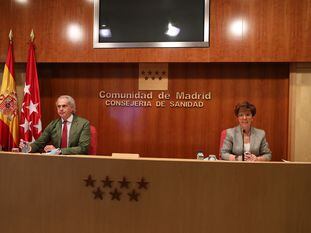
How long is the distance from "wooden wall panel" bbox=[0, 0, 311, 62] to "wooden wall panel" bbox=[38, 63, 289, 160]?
293mm

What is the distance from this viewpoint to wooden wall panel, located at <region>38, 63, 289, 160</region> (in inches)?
158

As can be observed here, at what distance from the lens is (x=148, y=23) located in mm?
3941

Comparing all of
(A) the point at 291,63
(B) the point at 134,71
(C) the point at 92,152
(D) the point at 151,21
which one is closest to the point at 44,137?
(C) the point at 92,152

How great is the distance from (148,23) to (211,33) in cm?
78

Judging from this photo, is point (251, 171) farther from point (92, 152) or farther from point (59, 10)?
point (59, 10)

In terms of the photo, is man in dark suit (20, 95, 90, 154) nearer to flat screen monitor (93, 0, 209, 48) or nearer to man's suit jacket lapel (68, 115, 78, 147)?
man's suit jacket lapel (68, 115, 78, 147)

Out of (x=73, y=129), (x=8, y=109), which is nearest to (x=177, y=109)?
(x=73, y=129)

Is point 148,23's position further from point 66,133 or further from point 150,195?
point 150,195

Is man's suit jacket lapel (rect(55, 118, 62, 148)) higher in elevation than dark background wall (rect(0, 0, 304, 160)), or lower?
lower

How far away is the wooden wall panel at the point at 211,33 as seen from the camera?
366cm

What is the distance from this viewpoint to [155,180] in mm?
1601

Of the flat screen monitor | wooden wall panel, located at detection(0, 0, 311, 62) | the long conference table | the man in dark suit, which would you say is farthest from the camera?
the flat screen monitor

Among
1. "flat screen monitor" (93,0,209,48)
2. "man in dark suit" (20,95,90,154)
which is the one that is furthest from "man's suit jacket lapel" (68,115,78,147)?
"flat screen monitor" (93,0,209,48)

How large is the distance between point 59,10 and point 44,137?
5.69ft
